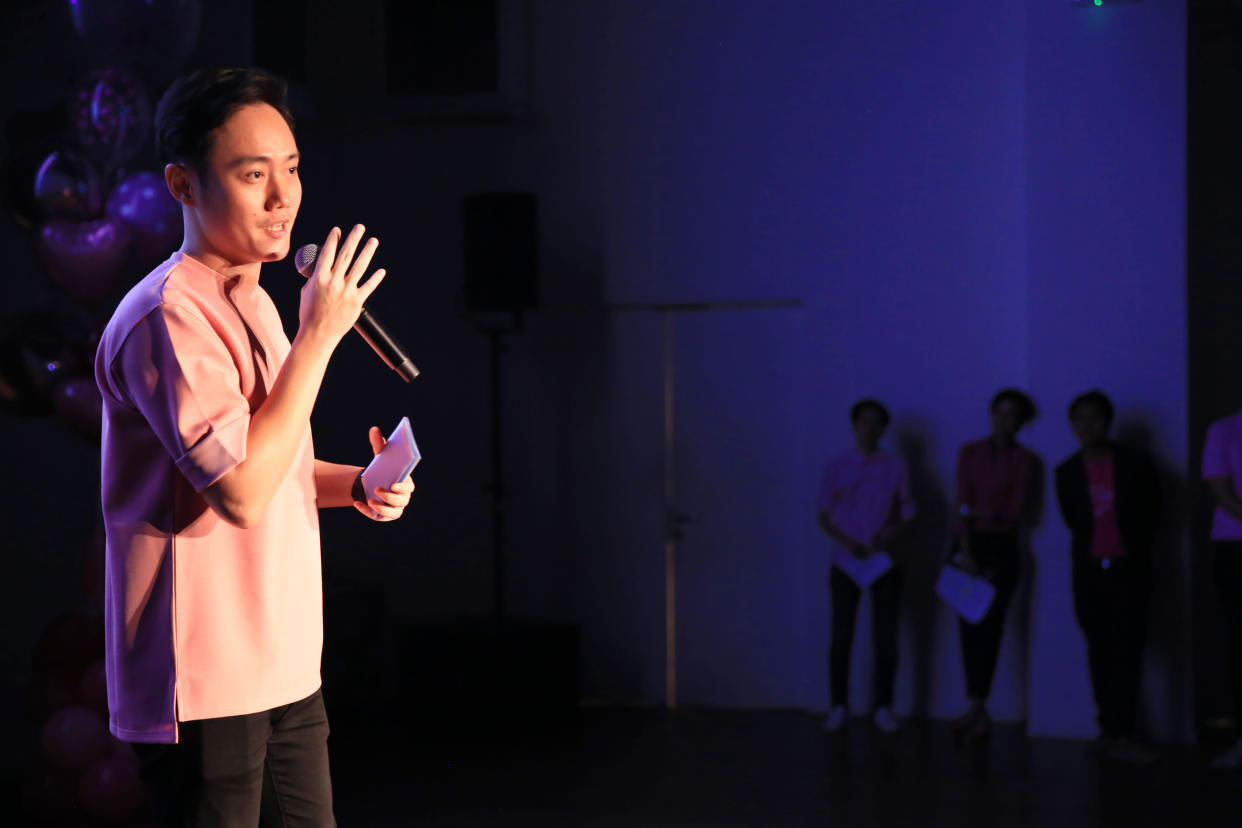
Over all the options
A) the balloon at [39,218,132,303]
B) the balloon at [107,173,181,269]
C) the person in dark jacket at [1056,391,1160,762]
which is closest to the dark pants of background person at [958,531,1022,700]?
the person in dark jacket at [1056,391,1160,762]

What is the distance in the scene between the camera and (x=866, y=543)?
5.43 m

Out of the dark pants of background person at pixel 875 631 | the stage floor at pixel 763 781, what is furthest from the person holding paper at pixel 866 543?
the stage floor at pixel 763 781

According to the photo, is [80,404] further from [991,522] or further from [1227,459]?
[1227,459]

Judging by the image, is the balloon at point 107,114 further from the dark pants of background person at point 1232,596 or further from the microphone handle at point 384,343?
the dark pants of background person at point 1232,596

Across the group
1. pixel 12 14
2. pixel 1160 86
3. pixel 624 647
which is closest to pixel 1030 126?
pixel 1160 86

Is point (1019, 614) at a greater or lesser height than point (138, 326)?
lesser

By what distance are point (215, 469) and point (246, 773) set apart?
0.38 m

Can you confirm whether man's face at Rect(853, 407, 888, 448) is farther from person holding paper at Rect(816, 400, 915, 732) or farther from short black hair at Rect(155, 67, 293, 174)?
short black hair at Rect(155, 67, 293, 174)

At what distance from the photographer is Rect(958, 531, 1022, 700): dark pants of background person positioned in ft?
17.2

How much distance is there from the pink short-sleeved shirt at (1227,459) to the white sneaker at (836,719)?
1879 mm

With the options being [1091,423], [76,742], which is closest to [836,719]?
[1091,423]

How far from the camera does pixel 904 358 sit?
5715 mm

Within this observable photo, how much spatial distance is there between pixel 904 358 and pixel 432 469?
103 inches

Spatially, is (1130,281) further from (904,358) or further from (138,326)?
(138,326)
